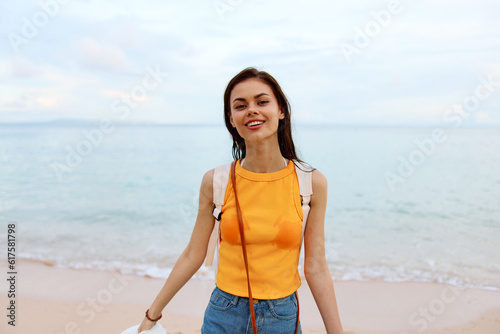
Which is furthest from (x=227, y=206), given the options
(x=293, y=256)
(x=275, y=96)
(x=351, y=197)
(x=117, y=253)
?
(x=351, y=197)

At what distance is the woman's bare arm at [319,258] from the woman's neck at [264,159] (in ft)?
0.62

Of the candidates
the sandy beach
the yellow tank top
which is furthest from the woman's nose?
the sandy beach

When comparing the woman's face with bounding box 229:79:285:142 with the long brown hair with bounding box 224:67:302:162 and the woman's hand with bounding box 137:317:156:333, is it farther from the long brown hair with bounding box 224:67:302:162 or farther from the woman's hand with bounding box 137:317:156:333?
the woman's hand with bounding box 137:317:156:333

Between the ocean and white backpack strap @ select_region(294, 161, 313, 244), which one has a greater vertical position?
white backpack strap @ select_region(294, 161, 313, 244)

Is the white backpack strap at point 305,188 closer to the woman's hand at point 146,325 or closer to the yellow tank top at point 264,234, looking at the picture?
the yellow tank top at point 264,234

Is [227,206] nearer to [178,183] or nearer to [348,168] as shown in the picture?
[178,183]

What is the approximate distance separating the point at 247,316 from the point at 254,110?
3.09ft

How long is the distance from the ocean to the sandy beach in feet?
1.90

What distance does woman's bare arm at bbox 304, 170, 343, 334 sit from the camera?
1.89 m

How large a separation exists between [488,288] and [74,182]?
1566cm

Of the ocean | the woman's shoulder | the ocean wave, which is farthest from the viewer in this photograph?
the ocean

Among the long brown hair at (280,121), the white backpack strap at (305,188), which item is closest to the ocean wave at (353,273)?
the long brown hair at (280,121)

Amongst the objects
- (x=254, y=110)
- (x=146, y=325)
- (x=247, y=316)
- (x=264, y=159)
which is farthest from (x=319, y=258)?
(x=146, y=325)

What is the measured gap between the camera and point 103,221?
36.2 feet
